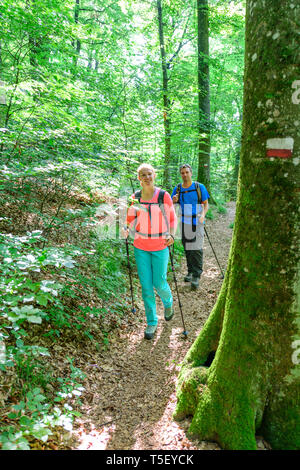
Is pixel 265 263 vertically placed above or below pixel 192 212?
below

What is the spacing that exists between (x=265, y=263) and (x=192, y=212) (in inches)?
157

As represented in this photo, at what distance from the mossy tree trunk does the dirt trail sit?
1.64ft

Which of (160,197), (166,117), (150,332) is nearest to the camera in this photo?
(160,197)

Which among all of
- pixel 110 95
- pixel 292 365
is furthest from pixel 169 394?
pixel 110 95

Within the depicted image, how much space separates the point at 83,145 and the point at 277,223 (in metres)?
3.58

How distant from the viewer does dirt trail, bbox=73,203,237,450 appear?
2.54m

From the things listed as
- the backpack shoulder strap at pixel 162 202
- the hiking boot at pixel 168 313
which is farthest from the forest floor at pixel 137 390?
the backpack shoulder strap at pixel 162 202

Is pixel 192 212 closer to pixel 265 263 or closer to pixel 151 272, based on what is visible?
pixel 151 272

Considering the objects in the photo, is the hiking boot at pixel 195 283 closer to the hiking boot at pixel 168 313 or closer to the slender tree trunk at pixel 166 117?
the hiking boot at pixel 168 313

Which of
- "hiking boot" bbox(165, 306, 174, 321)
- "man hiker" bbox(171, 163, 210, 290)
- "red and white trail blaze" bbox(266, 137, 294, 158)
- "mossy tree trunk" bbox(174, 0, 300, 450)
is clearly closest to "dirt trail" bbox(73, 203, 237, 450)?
"hiking boot" bbox(165, 306, 174, 321)

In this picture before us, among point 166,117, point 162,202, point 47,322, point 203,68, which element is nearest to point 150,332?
point 47,322

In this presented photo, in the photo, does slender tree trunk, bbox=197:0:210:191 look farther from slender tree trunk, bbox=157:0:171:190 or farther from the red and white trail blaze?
the red and white trail blaze

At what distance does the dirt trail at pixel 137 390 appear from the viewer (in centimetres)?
254

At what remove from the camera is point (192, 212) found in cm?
603
